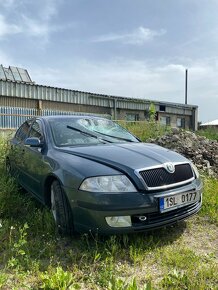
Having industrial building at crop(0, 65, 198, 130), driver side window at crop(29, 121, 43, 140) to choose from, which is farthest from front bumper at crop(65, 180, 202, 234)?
industrial building at crop(0, 65, 198, 130)

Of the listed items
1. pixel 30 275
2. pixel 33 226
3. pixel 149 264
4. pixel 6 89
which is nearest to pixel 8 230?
pixel 33 226

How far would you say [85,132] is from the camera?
3.97 metres

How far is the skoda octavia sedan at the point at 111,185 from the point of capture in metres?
2.69

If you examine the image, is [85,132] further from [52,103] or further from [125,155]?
[52,103]

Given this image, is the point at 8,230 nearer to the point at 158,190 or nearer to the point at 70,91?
the point at 158,190

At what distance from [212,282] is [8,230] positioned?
236 cm

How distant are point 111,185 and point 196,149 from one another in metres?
4.56

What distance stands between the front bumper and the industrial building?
13.6 metres

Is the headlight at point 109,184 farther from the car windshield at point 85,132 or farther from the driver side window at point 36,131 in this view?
the driver side window at point 36,131

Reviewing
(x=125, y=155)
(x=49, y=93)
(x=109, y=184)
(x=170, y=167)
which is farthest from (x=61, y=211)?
(x=49, y=93)

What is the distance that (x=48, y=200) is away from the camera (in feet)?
11.8

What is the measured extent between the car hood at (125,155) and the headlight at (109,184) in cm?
12

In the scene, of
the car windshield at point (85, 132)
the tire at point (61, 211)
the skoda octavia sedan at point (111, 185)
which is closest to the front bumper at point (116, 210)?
the skoda octavia sedan at point (111, 185)

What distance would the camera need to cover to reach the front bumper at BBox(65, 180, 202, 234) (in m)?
2.66
